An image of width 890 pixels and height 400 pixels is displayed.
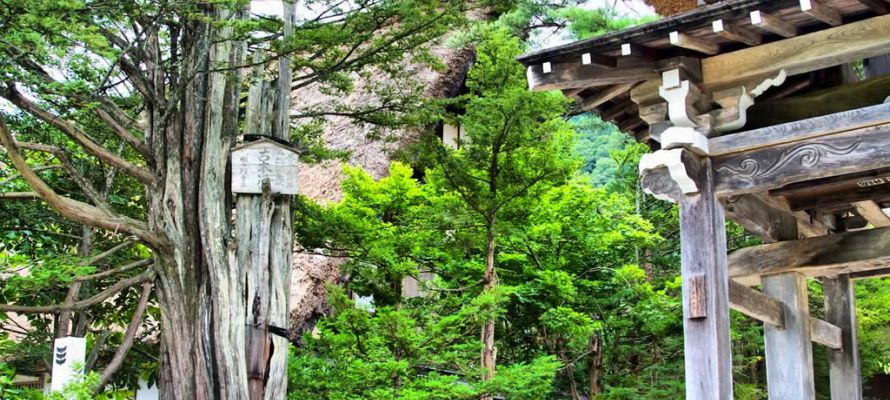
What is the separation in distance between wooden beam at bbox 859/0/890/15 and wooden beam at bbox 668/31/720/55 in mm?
746

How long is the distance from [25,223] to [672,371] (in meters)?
7.22

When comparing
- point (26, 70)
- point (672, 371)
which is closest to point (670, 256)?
point (672, 371)

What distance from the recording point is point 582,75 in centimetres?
473

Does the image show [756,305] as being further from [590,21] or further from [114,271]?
[590,21]

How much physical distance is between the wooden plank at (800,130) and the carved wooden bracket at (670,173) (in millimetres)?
190

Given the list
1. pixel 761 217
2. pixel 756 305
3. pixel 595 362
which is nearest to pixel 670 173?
pixel 756 305

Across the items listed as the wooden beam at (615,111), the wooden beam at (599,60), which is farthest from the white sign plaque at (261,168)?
the wooden beam at (599,60)

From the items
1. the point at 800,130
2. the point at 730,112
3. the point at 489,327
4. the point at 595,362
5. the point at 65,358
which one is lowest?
the point at 595,362

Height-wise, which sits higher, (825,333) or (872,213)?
(872,213)

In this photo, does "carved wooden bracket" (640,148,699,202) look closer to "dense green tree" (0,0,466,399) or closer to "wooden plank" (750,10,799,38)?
"wooden plank" (750,10,799,38)

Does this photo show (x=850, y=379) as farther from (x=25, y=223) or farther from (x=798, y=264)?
(x=25, y=223)

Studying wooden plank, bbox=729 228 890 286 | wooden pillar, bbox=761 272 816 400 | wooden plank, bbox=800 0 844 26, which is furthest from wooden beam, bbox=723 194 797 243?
wooden plank, bbox=800 0 844 26

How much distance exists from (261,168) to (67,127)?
1.66 meters

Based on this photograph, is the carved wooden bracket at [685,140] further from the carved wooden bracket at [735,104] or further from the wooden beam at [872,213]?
the wooden beam at [872,213]
